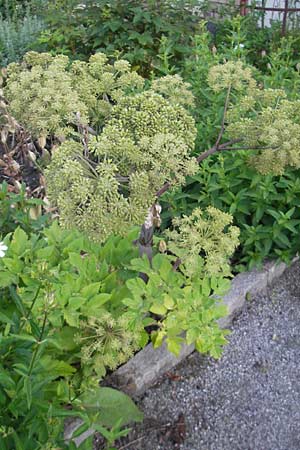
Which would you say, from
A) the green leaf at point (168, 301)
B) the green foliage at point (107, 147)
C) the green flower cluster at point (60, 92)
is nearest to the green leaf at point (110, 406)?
the green leaf at point (168, 301)

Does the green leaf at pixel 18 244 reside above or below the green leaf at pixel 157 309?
above

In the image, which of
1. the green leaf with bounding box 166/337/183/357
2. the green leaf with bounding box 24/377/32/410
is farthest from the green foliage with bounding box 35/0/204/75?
the green leaf with bounding box 24/377/32/410

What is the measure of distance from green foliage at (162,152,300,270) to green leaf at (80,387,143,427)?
1111mm

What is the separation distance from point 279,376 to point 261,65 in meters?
3.27

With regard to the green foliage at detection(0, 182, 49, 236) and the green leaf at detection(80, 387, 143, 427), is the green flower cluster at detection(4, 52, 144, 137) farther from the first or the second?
the green leaf at detection(80, 387, 143, 427)

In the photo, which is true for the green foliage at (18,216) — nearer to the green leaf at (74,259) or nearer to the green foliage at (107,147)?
the green leaf at (74,259)

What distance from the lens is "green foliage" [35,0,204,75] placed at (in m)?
4.35

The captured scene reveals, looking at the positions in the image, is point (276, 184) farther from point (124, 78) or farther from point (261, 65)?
point (261, 65)

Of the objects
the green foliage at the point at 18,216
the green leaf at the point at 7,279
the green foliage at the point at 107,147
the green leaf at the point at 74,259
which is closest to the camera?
the green foliage at the point at 107,147

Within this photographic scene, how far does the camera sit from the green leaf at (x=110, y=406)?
1954 mm

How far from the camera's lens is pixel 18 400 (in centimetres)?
162

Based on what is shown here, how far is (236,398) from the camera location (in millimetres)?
2355

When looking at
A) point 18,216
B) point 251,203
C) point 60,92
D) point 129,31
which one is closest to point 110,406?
point 18,216

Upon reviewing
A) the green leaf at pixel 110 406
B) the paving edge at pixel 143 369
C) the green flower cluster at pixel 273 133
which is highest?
the green flower cluster at pixel 273 133
